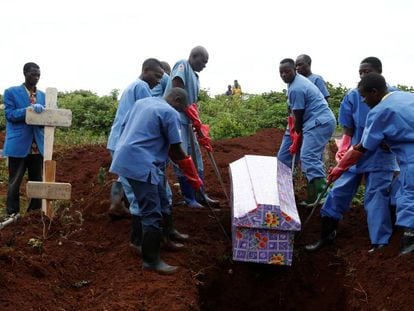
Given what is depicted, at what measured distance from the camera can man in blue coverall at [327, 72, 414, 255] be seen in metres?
4.93

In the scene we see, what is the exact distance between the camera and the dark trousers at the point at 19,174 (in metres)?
6.87

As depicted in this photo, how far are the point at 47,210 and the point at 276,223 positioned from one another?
8.44 feet

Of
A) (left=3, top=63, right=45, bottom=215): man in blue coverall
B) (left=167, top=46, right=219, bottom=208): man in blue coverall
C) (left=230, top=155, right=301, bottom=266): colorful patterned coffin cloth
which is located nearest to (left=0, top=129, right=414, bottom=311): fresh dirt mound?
(left=167, top=46, right=219, bottom=208): man in blue coverall

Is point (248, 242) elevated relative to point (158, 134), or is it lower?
lower

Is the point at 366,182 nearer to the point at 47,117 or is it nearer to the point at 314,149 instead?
the point at 314,149

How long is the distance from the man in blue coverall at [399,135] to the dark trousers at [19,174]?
12.6 feet

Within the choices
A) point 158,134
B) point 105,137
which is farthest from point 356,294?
point 105,137

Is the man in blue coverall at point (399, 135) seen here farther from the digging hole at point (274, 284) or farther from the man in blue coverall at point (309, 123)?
the man in blue coverall at point (309, 123)

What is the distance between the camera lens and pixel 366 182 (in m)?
5.57

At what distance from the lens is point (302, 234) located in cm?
621

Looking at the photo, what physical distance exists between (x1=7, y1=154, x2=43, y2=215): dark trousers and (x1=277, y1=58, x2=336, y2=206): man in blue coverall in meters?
3.04

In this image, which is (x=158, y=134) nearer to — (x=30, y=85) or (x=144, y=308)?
(x=144, y=308)

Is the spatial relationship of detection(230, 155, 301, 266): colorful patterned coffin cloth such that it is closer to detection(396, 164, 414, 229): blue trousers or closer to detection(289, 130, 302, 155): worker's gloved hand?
detection(396, 164, 414, 229): blue trousers

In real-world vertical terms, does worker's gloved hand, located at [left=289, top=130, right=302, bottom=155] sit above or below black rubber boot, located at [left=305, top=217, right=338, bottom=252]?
above
